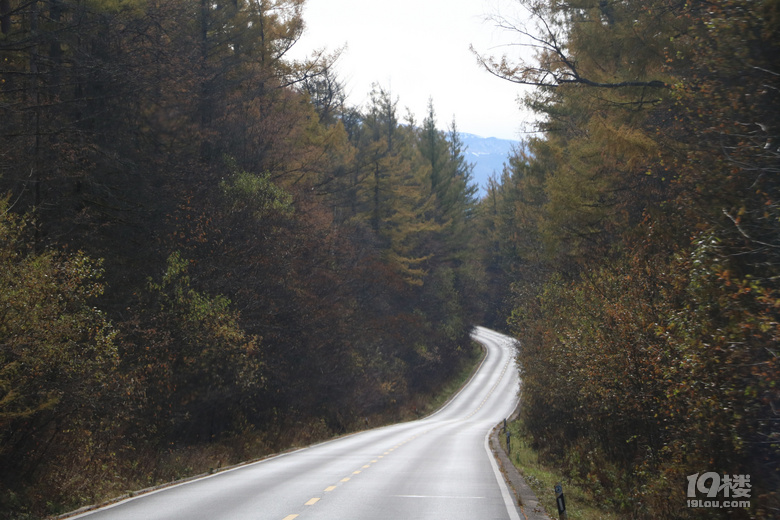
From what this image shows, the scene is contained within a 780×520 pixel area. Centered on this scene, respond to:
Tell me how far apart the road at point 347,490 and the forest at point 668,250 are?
2.89 m

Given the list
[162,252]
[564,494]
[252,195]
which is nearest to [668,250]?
[564,494]

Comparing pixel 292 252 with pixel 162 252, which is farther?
A: pixel 292 252

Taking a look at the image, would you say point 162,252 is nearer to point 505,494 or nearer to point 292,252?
point 292,252

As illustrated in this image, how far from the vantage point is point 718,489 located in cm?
1038

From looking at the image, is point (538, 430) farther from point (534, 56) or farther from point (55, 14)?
point (55, 14)

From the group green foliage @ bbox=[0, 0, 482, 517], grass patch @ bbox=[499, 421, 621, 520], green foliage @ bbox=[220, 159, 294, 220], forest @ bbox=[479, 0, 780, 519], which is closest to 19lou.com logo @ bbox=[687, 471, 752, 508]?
forest @ bbox=[479, 0, 780, 519]

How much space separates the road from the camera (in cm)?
1078

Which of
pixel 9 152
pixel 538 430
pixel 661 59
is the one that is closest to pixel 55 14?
pixel 9 152

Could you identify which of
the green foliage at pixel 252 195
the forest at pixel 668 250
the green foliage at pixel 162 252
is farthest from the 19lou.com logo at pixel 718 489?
the green foliage at pixel 252 195

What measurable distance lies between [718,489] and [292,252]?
2043 cm

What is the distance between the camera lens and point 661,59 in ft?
49.9

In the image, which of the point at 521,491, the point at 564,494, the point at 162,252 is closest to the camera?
the point at 521,491

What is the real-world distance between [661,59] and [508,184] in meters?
65.5

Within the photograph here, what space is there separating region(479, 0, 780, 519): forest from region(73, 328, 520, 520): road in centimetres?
289
